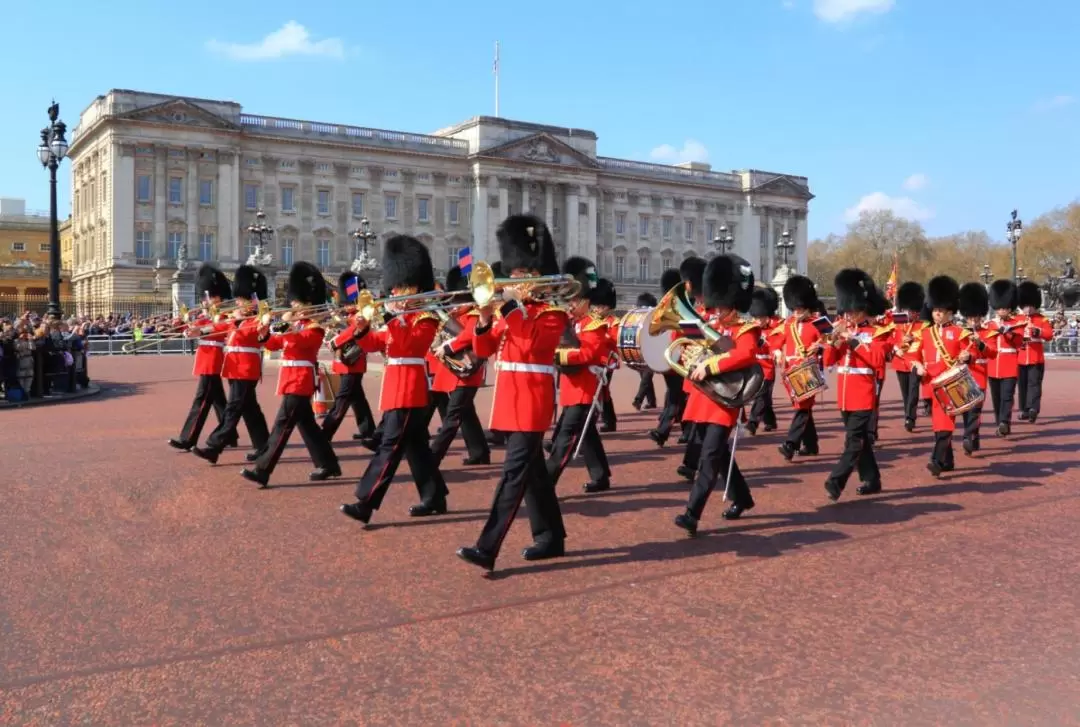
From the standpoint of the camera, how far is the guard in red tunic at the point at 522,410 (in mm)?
5004

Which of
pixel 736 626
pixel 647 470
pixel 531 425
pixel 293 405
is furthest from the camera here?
pixel 647 470

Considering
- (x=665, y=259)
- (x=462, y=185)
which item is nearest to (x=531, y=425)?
(x=462, y=185)

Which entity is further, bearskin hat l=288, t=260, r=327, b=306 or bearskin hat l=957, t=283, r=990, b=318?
bearskin hat l=957, t=283, r=990, b=318

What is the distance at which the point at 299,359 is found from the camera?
7.31 metres

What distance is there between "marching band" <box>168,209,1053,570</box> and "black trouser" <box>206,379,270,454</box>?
0.01 m

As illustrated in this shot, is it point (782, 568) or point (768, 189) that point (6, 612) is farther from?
point (768, 189)

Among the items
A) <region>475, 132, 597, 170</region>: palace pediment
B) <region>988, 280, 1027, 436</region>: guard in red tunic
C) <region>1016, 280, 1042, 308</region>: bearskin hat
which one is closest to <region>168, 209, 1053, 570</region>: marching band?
<region>988, 280, 1027, 436</region>: guard in red tunic

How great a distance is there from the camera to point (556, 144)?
64.7 metres

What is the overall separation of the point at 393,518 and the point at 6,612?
244cm

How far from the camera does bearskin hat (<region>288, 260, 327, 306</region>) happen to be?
803 centimetres

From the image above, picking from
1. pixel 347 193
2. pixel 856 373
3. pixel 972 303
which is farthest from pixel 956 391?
pixel 347 193

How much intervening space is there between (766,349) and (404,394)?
5122 mm

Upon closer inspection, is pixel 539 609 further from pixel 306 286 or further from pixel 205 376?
pixel 205 376

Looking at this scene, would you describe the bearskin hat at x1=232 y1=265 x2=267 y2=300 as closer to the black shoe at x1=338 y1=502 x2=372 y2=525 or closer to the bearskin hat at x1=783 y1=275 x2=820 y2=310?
the black shoe at x1=338 y1=502 x2=372 y2=525
